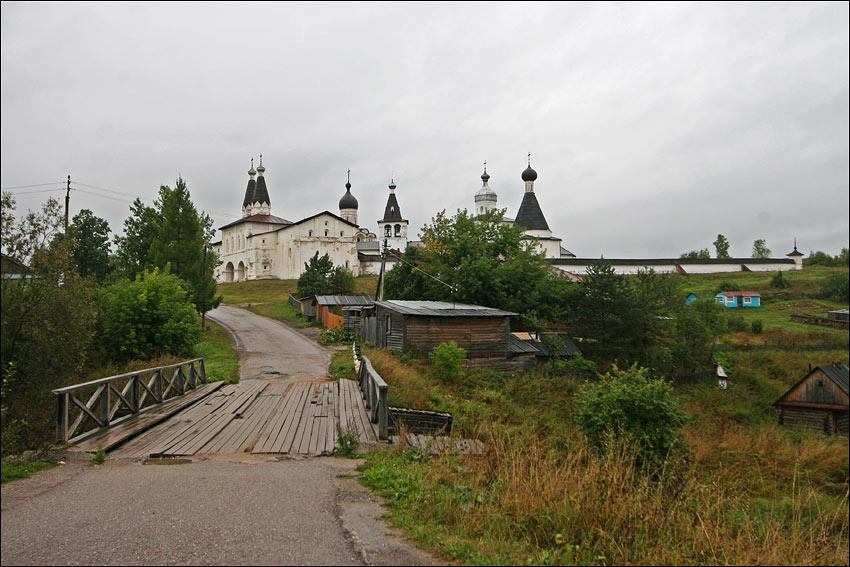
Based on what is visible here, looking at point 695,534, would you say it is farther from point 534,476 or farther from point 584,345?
point 584,345

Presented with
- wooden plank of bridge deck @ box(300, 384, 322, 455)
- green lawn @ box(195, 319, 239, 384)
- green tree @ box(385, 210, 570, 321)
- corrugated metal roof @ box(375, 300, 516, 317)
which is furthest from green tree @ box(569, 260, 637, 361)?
wooden plank of bridge deck @ box(300, 384, 322, 455)

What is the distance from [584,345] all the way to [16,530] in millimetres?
27953

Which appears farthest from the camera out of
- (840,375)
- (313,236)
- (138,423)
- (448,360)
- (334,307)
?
(313,236)

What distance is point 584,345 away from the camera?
28875 millimetres

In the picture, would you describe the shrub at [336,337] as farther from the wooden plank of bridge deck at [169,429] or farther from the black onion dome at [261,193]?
the black onion dome at [261,193]

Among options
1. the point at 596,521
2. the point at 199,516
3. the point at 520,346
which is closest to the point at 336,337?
the point at 520,346

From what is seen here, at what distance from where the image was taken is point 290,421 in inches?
361

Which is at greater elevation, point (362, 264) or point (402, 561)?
point (362, 264)

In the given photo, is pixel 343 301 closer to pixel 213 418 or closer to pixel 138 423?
pixel 213 418

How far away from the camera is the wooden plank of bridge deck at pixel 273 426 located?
24.2ft

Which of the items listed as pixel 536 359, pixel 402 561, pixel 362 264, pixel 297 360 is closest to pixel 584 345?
pixel 536 359

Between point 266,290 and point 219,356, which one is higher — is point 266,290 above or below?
above

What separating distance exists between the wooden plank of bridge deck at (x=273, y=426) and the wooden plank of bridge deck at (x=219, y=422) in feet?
2.23

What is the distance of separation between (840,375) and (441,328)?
2064 cm
